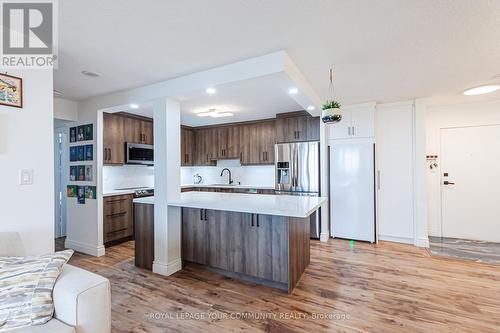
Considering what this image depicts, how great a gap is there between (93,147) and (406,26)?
14.0 feet

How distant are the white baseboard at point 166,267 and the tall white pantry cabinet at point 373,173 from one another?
2.88 meters

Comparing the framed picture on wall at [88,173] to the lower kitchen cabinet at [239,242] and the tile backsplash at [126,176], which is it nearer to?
the tile backsplash at [126,176]

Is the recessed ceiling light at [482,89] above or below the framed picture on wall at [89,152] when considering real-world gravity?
above

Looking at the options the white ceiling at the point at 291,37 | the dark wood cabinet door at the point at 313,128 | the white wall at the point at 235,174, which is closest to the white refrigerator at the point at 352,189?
the dark wood cabinet door at the point at 313,128

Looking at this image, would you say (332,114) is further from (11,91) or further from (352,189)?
(11,91)

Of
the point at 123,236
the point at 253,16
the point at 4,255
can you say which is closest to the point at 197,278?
the point at 4,255

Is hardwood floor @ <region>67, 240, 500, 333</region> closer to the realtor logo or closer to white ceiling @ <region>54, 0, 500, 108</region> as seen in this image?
the realtor logo

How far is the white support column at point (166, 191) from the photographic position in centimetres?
300

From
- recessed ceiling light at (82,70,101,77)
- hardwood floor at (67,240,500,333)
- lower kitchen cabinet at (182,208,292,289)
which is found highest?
recessed ceiling light at (82,70,101,77)

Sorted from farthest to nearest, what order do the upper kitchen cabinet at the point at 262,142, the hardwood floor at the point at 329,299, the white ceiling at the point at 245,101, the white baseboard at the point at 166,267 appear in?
the upper kitchen cabinet at the point at 262,142 < the white baseboard at the point at 166,267 < the white ceiling at the point at 245,101 < the hardwood floor at the point at 329,299

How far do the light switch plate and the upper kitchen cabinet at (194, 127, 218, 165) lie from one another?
4.19 metres

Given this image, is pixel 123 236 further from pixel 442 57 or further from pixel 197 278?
pixel 442 57

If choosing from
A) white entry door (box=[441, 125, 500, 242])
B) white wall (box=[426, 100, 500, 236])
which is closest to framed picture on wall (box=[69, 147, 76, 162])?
white wall (box=[426, 100, 500, 236])

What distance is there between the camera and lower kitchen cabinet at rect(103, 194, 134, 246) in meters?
4.00
